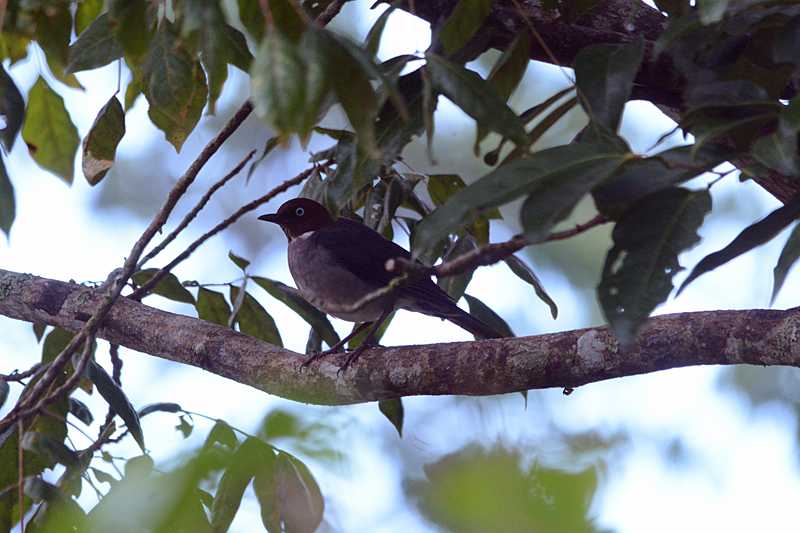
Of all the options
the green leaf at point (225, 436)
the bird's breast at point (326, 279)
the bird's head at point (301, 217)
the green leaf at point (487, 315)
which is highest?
the bird's head at point (301, 217)

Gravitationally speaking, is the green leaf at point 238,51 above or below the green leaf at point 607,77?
above

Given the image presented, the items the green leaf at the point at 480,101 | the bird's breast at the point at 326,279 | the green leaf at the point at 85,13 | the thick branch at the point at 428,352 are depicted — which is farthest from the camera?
the bird's breast at the point at 326,279

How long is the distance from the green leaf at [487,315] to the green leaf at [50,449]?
149cm

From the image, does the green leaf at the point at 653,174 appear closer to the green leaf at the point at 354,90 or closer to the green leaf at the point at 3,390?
the green leaf at the point at 354,90

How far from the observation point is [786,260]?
1326 millimetres

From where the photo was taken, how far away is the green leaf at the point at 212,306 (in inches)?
111

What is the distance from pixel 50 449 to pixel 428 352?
105 centimetres

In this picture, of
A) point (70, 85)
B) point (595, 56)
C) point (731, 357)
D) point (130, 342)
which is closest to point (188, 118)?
point (70, 85)

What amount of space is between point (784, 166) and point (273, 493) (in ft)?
4.36

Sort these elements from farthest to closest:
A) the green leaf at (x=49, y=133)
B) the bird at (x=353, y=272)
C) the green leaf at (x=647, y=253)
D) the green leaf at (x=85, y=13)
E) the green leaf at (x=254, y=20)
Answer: the bird at (x=353, y=272)
the green leaf at (x=85, y=13)
the green leaf at (x=49, y=133)
the green leaf at (x=647, y=253)
the green leaf at (x=254, y=20)

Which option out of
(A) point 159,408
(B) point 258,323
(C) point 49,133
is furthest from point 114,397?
(B) point 258,323

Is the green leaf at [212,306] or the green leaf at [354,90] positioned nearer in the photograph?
the green leaf at [354,90]

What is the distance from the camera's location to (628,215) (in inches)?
49.1

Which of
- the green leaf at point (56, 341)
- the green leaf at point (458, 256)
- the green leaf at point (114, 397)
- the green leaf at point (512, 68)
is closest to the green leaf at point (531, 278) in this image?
the green leaf at point (458, 256)
